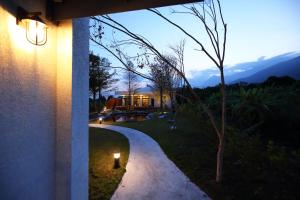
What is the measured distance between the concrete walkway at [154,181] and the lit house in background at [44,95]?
2.01 meters

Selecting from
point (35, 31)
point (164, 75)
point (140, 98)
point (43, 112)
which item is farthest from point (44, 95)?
point (140, 98)

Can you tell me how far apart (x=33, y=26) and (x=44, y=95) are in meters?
0.84

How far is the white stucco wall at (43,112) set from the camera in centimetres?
251

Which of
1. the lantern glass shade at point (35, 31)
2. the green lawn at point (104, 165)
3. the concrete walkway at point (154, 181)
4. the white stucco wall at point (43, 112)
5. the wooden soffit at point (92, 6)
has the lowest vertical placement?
the concrete walkway at point (154, 181)

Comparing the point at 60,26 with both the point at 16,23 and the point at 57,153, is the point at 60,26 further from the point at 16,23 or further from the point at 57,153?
the point at 57,153

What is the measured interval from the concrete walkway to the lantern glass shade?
3655 millimetres

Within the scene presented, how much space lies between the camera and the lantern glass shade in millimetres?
2798

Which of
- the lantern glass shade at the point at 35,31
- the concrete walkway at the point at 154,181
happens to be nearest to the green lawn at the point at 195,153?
the concrete walkway at the point at 154,181

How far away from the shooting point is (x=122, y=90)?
4069cm

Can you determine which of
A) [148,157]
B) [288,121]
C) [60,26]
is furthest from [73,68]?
[288,121]

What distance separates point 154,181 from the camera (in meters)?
6.29

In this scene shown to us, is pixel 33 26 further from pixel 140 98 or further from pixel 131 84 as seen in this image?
pixel 140 98

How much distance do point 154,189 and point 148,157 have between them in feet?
9.81

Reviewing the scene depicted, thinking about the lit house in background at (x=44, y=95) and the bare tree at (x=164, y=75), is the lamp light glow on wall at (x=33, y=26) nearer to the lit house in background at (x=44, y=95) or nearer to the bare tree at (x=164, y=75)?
the lit house in background at (x=44, y=95)
